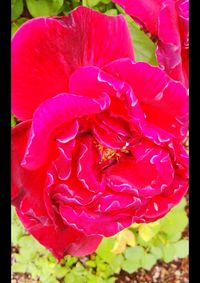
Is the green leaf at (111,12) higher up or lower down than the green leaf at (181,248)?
higher up

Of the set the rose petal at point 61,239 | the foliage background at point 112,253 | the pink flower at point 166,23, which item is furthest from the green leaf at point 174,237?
the pink flower at point 166,23

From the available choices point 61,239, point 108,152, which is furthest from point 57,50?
point 61,239

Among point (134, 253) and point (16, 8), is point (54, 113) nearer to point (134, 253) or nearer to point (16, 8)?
point (16, 8)

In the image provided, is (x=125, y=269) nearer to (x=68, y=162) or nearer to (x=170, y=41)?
(x=68, y=162)

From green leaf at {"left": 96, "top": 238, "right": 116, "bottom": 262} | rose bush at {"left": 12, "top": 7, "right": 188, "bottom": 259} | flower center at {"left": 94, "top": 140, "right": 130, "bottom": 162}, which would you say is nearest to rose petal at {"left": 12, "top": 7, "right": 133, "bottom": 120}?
rose bush at {"left": 12, "top": 7, "right": 188, "bottom": 259}

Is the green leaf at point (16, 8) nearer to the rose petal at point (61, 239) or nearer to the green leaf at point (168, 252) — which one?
the rose petal at point (61, 239)

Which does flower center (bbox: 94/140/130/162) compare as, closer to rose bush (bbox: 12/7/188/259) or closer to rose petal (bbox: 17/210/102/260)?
rose bush (bbox: 12/7/188/259)

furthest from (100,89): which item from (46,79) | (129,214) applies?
(129,214)
